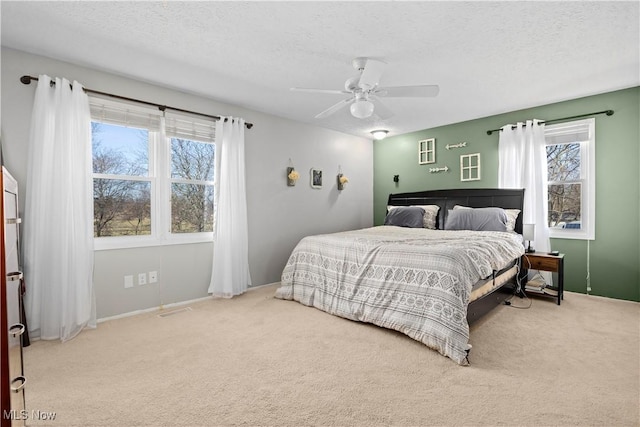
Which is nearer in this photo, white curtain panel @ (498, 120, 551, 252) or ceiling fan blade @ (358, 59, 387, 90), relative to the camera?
ceiling fan blade @ (358, 59, 387, 90)

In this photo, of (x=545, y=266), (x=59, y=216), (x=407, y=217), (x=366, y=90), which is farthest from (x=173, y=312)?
(x=545, y=266)

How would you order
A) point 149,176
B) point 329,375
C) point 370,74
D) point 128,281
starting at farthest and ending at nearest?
point 149,176, point 128,281, point 370,74, point 329,375

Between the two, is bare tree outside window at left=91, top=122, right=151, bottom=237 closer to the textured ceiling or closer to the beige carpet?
the textured ceiling

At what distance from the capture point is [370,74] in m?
2.68

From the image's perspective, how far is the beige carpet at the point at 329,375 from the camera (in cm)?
172

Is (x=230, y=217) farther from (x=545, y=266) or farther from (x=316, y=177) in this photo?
(x=545, y=266)

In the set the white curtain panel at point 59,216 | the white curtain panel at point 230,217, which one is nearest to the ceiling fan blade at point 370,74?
the white curtain panel at point 230,217

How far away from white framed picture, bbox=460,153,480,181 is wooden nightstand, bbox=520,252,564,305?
59.8 inches

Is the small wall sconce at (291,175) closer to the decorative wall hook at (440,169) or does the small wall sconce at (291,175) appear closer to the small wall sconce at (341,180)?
the small wall sconce at (341,180)

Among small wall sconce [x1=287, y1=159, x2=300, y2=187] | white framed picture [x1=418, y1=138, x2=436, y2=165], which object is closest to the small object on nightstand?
white framed picture [x1=418, y1=138, x2=436, y2=165]

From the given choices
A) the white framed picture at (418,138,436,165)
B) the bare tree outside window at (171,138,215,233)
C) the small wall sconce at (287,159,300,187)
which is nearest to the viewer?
the bare tree outside window at (171,138,215,233)

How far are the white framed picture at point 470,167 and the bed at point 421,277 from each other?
0.61m

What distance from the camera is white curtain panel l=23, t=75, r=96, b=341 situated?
269 cm

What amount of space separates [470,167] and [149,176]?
445 centimetres
